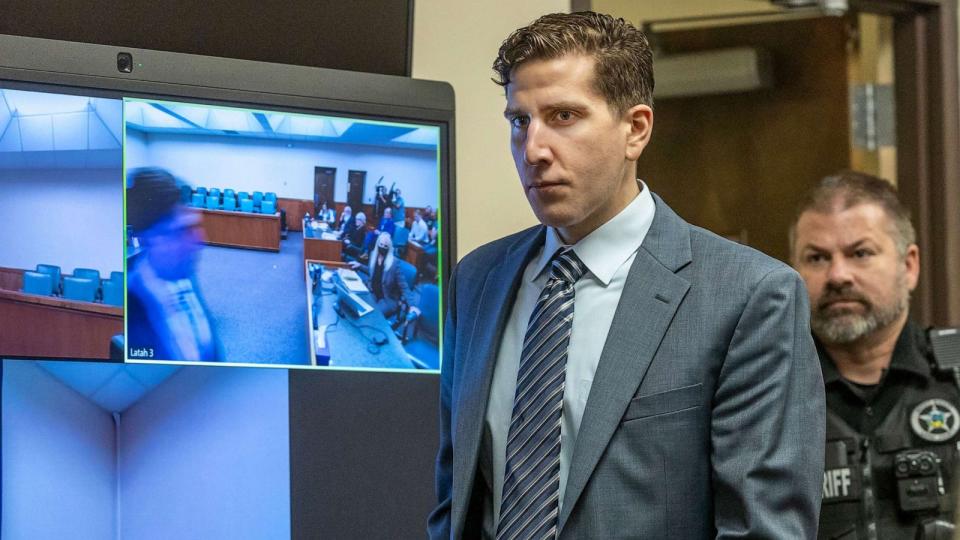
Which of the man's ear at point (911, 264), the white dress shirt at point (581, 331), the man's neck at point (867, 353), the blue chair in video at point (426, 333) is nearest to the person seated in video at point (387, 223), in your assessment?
the blue chair in video at point (426, 333)

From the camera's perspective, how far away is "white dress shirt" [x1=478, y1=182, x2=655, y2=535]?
5.06ft

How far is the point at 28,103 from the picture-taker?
67.7 inches

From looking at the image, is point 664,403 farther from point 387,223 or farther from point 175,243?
point 175,243

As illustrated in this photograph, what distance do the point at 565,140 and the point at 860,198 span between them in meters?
1.31

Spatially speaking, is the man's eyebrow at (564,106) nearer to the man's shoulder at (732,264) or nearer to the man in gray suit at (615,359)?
the man in gray suit at (615,359)

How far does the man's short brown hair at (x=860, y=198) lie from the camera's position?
2.66 meters

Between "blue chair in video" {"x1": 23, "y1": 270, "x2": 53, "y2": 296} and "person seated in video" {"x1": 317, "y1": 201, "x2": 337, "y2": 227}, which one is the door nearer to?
"person seated in video" {"x1": 317, "y1": 201, "x2": 337, "y2": 227}

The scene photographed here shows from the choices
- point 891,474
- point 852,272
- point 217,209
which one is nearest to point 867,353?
point 852,272

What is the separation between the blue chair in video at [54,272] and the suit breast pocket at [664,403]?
0.79 meters

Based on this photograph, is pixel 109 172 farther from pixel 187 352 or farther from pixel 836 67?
pixel 836 67

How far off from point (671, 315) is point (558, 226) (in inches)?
7.3

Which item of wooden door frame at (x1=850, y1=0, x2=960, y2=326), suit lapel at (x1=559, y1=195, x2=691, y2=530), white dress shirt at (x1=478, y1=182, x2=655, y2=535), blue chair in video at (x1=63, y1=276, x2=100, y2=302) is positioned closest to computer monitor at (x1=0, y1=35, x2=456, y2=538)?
blue chair in video at (x1=63, y1=276, x2=100, y2=302)

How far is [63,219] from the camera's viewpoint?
173 cm

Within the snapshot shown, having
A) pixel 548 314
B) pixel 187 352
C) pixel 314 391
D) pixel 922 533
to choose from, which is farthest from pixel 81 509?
pixel 922 533
